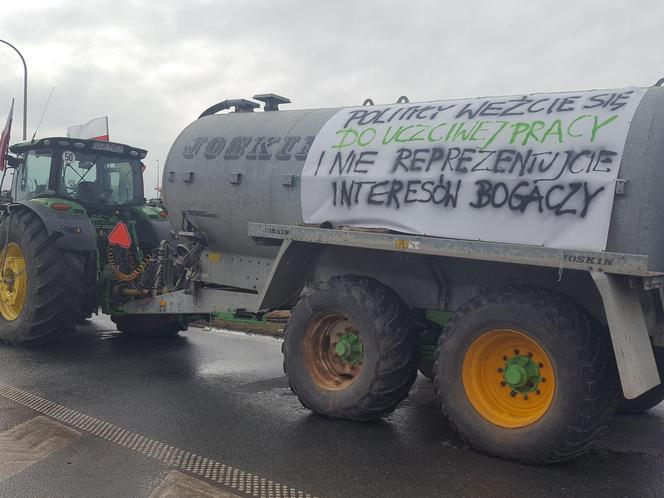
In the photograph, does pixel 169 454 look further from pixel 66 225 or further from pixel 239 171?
pixel 66 225

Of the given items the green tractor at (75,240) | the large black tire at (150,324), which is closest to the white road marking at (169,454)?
the green tractor at (75,240)

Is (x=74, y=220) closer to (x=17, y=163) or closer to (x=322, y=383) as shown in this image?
(x=17, y=163)

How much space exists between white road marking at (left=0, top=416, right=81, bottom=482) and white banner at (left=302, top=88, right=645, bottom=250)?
99.9 inches

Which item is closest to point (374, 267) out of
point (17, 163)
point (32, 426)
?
point (32, 426)

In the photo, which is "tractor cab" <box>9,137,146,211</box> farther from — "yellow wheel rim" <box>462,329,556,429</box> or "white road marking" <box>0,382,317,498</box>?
"yellow wheel rim" <box>462,329,556,429</box>

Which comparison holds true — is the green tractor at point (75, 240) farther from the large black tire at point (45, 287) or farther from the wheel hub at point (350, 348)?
the wheel hub at point (350, 348)

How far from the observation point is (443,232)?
16.2 ft

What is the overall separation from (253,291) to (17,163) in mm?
4604

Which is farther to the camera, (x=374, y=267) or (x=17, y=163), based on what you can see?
(x=17, y=163)

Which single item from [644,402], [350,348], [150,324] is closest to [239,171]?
[350,348]

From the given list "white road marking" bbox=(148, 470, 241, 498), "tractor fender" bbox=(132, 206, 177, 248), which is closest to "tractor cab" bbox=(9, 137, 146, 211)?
"tractor fender" bbox=(132, 206, 177, 248)

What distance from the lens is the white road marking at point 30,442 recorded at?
4219 millimetres

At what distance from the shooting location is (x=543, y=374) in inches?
173

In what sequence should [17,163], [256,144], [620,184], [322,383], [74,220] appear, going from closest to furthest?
[620,184] → [322,383] → [256,144] → [74,220] → [17,163]
